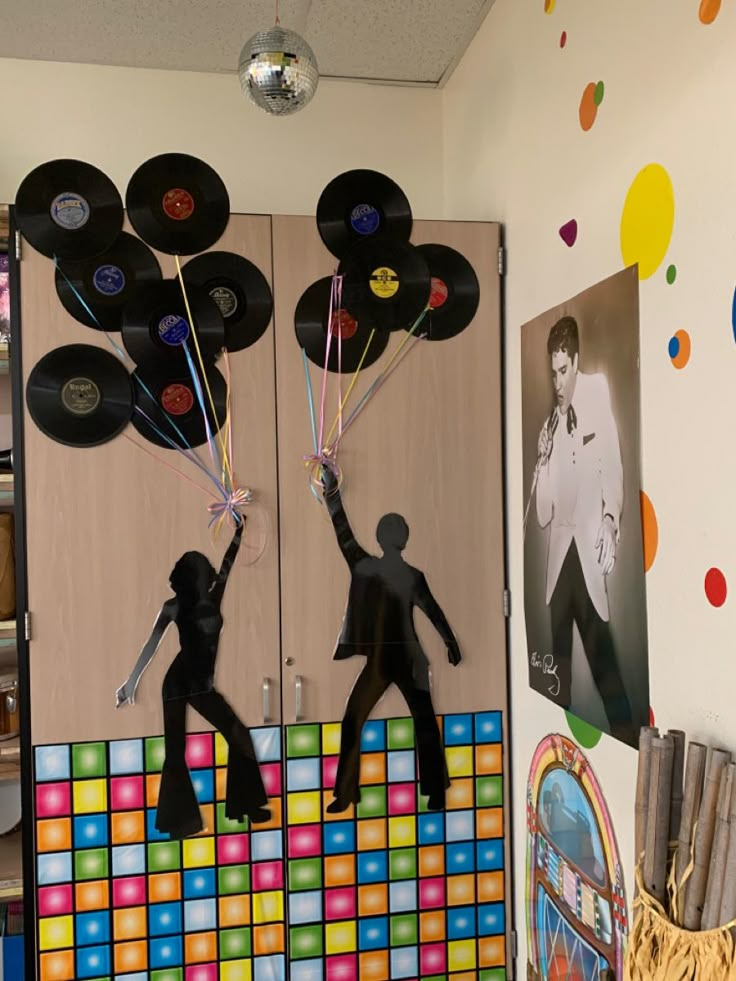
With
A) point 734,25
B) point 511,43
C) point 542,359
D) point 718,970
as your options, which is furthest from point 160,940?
point 511,43

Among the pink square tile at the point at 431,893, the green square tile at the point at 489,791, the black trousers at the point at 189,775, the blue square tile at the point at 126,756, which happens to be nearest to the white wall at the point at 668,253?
→ the green square tile at the point at 489,791

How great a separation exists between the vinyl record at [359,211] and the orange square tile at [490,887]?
1.63m

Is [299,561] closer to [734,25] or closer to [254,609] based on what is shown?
[254,609]

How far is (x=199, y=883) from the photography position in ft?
6.78

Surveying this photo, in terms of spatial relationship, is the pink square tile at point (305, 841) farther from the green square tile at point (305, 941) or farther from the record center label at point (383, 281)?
the record center label at point (383, 281)

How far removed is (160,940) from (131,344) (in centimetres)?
143

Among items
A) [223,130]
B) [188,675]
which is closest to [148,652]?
[188,675]

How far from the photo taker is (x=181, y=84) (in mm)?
2541

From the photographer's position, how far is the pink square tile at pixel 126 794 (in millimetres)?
2033

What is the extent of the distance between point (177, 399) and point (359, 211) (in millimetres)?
650

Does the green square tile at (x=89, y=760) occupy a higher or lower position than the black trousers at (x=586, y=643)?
lower

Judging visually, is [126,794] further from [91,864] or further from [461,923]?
[461,923]

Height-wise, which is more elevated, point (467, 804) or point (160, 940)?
point (467, 804)

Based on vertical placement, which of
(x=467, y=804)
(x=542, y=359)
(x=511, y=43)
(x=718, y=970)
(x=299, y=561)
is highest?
(x=511, y=43)
